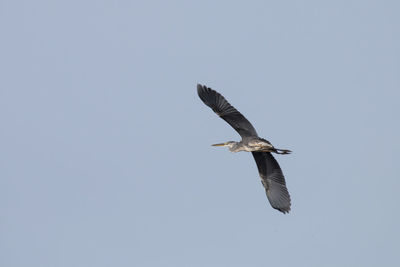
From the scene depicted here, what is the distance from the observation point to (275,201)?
1852 centimetres

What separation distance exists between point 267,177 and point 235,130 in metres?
1.78

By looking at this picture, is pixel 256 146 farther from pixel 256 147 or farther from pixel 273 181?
pixel 273 181

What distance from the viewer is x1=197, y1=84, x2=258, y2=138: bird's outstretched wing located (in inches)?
687

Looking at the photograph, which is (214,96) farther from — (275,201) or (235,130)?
(275,201)

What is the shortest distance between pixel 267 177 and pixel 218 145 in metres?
1.81

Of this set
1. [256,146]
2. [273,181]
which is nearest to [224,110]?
[256,146]

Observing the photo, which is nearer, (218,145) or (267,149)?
(267,149)

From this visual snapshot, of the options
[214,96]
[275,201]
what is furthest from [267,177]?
[214,96]

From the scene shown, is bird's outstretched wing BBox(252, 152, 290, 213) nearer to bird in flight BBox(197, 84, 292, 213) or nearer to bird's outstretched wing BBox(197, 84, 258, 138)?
bird in flight BBox(197, 84, 292, 213)

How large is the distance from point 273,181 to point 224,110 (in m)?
2.67

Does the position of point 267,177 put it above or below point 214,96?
below

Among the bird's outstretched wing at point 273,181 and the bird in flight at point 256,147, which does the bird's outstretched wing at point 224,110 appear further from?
the bird's outstretched wing at point 273,181

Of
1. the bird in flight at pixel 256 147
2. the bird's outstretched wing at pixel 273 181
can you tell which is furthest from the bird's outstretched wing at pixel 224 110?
the bird's outstretched wing at pixel 273 181

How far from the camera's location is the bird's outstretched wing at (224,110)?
17.5 m
